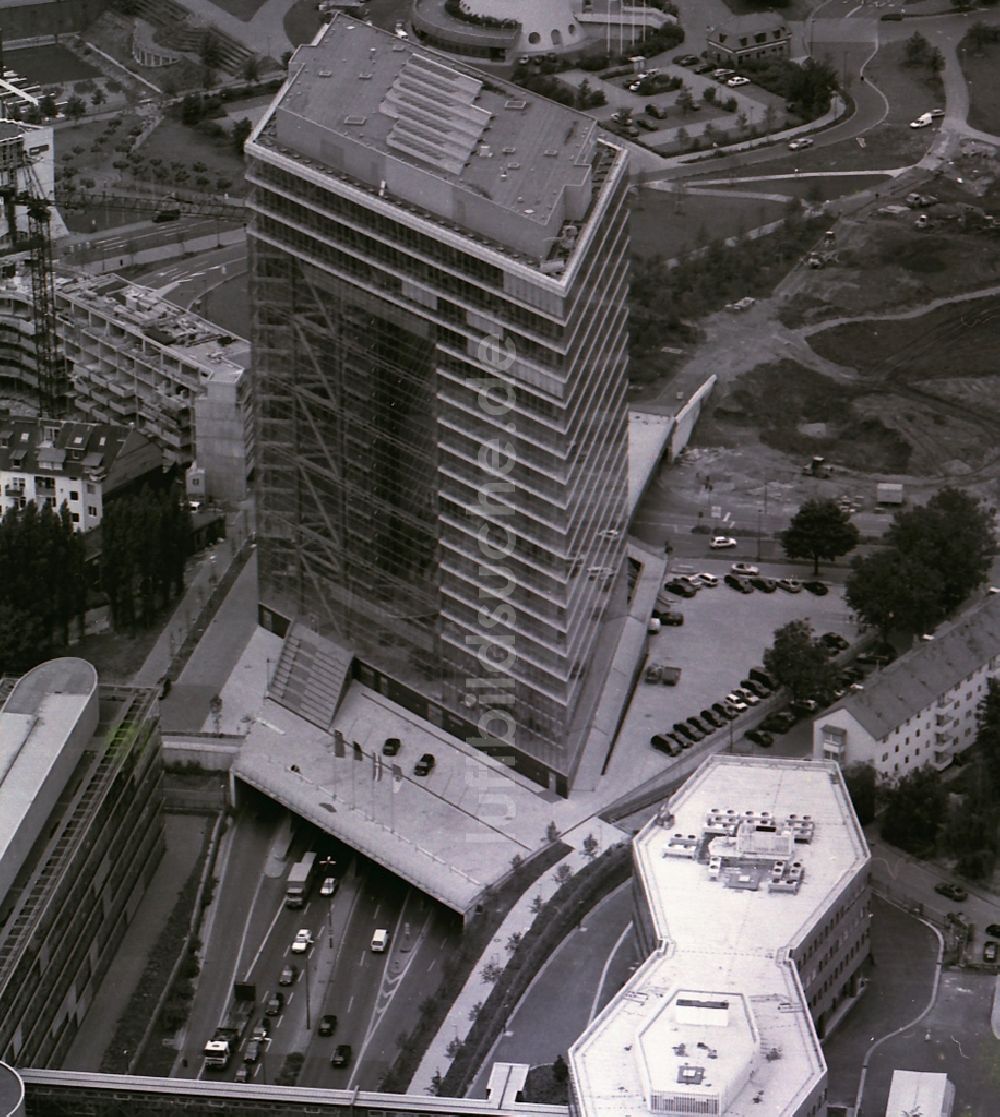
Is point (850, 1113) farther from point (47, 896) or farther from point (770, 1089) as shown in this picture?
point (47, 896)

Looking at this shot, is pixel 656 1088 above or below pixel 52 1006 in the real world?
above

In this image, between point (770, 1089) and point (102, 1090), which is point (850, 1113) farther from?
point (102, 1090)

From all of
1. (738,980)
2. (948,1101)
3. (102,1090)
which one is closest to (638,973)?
(738,980)

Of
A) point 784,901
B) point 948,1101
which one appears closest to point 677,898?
point 784,901

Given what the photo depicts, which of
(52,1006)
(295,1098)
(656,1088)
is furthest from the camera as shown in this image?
(52,1006)

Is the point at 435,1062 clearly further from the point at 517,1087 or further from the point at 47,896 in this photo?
the point at 47,896

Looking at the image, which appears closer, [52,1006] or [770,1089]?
[770,1089]

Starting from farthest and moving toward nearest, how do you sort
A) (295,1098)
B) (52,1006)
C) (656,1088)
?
1. (52,1006)
2. (295,1098)
3. (656,1088)

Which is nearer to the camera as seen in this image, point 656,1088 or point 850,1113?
point 656,1088

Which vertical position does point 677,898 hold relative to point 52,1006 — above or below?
above
